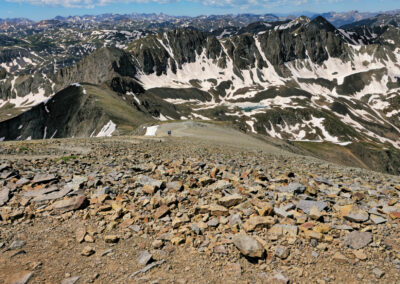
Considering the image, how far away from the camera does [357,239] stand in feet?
29.2

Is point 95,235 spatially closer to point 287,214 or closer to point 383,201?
point 287,214

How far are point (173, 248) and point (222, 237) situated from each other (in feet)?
5.63

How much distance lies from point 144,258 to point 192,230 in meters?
1.95

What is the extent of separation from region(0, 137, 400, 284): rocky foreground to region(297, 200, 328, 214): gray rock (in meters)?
0.04

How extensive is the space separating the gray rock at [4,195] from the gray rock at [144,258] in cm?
684

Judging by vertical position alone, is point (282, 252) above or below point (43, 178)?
below

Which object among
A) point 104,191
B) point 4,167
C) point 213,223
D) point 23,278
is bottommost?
A: point 23,278

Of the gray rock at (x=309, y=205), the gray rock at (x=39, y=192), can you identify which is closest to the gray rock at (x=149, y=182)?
the gray rock at (x=39, y=192)

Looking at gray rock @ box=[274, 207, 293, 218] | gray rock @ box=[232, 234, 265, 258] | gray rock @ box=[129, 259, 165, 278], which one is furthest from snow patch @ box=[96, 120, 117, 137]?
gray rock @ box=[232, 234, 265, 258]

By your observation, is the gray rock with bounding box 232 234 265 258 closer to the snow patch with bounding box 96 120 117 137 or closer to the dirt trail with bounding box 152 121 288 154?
the dirt trail with bounding box 152 121 288 154

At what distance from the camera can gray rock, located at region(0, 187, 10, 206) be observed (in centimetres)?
1152

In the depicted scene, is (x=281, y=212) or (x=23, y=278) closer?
(x=23, y=278)

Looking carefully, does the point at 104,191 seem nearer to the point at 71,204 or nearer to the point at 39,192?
the point at 71,204

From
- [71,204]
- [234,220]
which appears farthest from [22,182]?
[234,220]
